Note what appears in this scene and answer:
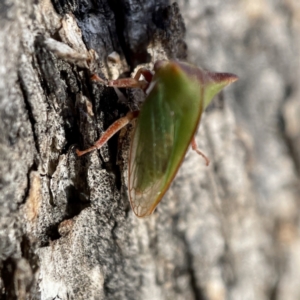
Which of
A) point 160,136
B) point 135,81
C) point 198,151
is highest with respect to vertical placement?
point 135,81

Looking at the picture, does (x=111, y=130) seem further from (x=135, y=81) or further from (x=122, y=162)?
(x=135, y=81)

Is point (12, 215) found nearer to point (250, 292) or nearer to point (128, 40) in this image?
point (128, 40)

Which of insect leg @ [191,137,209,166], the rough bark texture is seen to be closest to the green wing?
the rough bark texture

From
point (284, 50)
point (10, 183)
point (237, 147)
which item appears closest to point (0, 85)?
point (10, 183)

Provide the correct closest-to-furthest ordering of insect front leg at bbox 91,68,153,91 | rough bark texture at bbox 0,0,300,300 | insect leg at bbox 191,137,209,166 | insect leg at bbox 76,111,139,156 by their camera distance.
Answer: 1. rough bark texture at bbox 0,0,300,300
2. insect leg at bbox 76,111,139,156
3. insect front leg at bbox 91,68,153,91
4. insect leg at bbox 191,137,209,166

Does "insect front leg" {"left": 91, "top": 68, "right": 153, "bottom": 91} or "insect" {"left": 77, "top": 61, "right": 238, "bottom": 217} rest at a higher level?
"insect front leg" {"left": 91, "top": 68, "right": 153, "bottom": 91}

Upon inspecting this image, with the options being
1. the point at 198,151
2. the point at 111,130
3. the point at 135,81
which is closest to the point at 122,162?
the point at 111,130

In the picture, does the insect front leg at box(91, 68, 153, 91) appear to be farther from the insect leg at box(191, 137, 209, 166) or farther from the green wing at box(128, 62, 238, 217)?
the insect leg at box(191, 137, 209, 166)

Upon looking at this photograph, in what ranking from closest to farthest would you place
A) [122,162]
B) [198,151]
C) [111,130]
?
[111,130], [122,162], [198,151]
